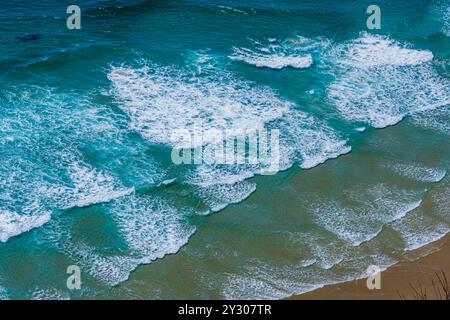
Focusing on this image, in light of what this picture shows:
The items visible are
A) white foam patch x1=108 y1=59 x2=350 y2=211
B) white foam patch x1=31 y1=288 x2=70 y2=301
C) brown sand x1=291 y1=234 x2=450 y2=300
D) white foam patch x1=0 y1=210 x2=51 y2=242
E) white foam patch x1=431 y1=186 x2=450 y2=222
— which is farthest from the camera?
white foam patch x1=108 y1=59 x2=350 y2=211

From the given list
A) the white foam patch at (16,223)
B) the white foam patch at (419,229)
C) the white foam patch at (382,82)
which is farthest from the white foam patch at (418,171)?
the white foam patch at (16,223)

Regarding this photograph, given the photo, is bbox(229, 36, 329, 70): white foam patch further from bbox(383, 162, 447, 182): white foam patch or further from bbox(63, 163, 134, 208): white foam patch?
bbox(63, 163, 134, 208): white foam patch

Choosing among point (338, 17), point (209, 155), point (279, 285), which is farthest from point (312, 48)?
point (279, 285)

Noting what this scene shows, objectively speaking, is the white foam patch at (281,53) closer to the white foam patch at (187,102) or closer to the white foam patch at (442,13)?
the white foam patch at (187,102)

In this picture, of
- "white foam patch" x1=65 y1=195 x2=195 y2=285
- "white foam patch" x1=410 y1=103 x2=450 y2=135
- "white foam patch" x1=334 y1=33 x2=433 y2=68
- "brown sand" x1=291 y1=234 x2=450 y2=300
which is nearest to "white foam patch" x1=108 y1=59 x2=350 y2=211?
"white foam patch" x1=65 y1=195 x2=195 y2=285
